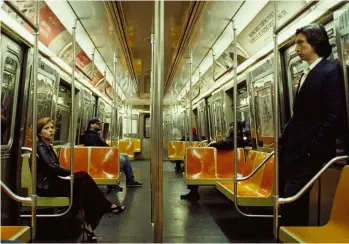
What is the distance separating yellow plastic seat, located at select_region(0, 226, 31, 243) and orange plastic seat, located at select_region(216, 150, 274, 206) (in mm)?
2167

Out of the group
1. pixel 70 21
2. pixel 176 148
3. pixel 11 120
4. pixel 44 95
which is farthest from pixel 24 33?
pixel 176 148

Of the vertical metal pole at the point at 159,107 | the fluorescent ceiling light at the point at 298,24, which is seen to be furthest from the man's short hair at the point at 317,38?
the vertical metal pole at the point at 159,107

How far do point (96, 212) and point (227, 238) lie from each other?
1341 millimetres

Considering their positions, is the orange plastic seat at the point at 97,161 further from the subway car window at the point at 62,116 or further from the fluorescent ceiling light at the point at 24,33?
the fluorescent ceiling light at the point at 24,33

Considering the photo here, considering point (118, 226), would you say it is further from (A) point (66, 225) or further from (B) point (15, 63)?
(B) point (15, 63)

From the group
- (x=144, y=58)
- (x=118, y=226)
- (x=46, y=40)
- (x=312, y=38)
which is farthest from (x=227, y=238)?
(x=144, y=58)

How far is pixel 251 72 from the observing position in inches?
253

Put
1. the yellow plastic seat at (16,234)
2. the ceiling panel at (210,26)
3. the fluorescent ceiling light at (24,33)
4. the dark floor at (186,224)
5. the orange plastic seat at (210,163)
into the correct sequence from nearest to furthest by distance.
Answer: the yellow plastic seat at (16,234) → the fluorescent ceiling light at (24,33) → the dark floor at (186,224) → the ceiling panel at (210,26) → the orange plastic seat at (210,163)

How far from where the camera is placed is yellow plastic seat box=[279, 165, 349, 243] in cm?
250

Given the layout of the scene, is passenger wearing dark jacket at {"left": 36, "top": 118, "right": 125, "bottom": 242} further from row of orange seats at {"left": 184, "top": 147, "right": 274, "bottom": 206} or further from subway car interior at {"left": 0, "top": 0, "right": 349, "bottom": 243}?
row of orange seats at {"left": 184, "top": 147, "right": 274, "bottom": 206}

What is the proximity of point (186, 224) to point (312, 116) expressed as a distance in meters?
2.57

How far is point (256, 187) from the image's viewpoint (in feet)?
16.1

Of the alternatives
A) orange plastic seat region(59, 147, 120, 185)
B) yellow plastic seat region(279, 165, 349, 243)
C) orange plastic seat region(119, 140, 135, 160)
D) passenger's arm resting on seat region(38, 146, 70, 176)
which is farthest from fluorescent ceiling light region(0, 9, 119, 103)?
orange plastic seat region(119, 140, 135, 160)

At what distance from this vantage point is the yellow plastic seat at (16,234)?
2.43 m
